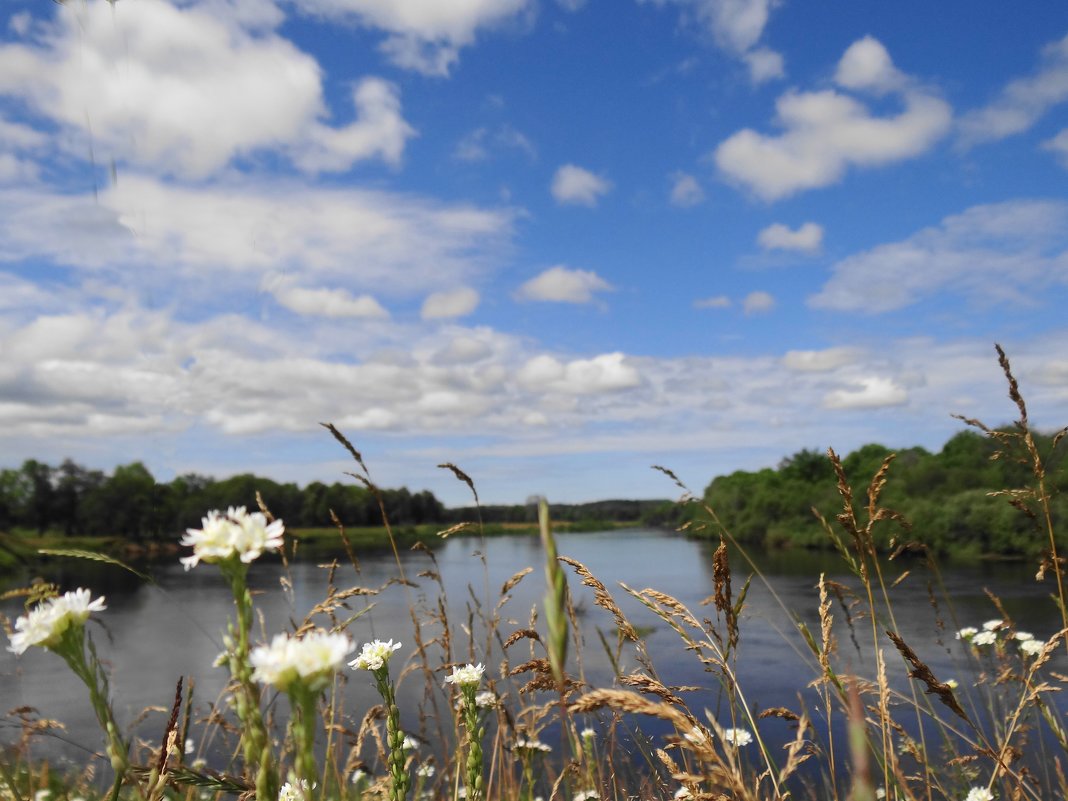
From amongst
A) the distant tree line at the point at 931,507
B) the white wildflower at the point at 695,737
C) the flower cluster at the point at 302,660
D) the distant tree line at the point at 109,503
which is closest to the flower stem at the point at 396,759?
the white wildflower at the point at 695,737

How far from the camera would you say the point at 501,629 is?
15.5 m

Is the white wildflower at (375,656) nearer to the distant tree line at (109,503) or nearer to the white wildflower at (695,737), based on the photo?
the white wildflower at (695,737)

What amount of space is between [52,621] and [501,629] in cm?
1495

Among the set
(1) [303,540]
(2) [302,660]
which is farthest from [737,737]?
(1) [303,540]

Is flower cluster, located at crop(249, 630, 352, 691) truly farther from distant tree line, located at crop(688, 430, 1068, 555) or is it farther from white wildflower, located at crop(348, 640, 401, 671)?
distant tree line, located at crop(688, 430, 1068, 555)

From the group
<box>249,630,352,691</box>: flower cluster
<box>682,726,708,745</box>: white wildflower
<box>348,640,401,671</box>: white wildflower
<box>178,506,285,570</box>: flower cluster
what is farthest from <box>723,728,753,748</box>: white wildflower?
<box>348,640,401,671</box>: white wildflower

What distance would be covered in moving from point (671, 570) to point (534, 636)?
52838mm

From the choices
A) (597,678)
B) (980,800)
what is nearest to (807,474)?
(597,678)

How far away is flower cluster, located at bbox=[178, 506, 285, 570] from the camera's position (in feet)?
3.09

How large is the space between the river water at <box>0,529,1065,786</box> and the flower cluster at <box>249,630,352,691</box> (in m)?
0.27

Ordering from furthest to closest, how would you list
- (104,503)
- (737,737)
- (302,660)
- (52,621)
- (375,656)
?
(104,503) → (737,737) → (375,656) → (52,621) → (302,660)

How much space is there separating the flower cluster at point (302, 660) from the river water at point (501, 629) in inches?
10.6

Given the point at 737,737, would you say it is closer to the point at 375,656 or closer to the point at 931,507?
the point at 375,656

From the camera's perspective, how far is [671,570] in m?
53.1
